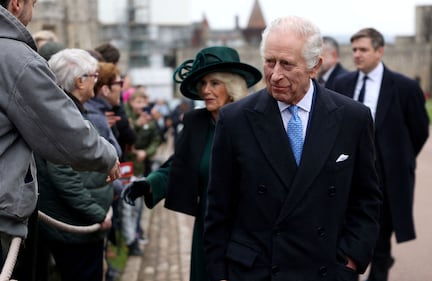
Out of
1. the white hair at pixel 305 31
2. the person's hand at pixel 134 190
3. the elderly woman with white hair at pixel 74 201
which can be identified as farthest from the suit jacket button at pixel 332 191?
the elderly woman with white hair at pixel 74 201

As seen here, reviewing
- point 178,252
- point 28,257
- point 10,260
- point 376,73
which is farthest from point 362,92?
point 10,260

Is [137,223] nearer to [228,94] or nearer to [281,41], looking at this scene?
[228,94]

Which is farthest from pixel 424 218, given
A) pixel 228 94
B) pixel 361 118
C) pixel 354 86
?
pixel 361 118

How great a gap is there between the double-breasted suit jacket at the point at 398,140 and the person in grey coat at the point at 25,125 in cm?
374

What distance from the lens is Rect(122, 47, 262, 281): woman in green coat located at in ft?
13.5

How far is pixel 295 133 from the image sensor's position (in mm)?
3197

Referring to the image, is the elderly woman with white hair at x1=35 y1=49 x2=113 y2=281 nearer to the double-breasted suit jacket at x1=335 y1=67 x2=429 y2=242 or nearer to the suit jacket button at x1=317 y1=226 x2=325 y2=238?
the suit jacket button at x1=317 y1=226 x2=325 y2=238

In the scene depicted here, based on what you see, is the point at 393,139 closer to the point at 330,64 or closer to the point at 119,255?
the point at 330,64

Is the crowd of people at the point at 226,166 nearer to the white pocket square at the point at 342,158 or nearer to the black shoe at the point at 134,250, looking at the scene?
the white pocket square at the point at 342,158

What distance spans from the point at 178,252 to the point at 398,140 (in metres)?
2.95

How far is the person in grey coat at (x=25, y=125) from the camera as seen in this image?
2.61m

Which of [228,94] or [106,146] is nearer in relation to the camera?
[106,146]

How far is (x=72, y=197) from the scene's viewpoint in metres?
4.18

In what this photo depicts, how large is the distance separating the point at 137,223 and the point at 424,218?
Result: 4068 millimetres
